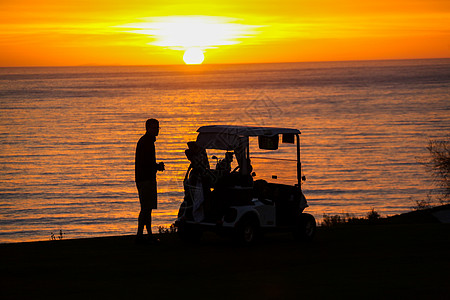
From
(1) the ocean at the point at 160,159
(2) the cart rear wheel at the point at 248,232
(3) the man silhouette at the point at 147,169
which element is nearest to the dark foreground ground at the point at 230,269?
(2) the cart rear wheel at the point at 248,232

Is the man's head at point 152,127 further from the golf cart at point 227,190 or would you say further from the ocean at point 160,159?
the ocean at point 160,159

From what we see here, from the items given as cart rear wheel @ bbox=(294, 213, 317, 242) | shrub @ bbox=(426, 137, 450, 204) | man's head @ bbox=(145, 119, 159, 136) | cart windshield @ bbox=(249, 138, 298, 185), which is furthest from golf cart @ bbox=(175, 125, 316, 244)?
shrub @ bbox=(426, 137, 450, 204)

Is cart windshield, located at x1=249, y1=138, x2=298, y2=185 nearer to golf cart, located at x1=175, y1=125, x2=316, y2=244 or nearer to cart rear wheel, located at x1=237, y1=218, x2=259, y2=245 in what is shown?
golf cart, located at x1=175, y1=125, x2=316, y2=244

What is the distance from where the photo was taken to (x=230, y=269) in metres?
10.6

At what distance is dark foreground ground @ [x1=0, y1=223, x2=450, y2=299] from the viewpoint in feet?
29.8

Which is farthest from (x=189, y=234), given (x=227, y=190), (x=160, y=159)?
(x=160, y=159)

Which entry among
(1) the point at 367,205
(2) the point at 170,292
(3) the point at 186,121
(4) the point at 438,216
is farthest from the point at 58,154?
(2) the point at 170,292

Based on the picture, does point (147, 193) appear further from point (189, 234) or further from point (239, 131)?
point (239, 131)

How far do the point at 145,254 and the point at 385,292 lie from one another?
4577 millimetres

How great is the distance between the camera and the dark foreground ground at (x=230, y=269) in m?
9.07

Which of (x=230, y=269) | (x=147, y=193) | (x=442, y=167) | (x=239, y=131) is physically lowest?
(x=230, y=269)

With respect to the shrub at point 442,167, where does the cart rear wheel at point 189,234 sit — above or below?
below

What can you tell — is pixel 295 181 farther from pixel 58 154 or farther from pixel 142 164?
pixel 58 154

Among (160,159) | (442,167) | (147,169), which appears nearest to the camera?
(147,169)
